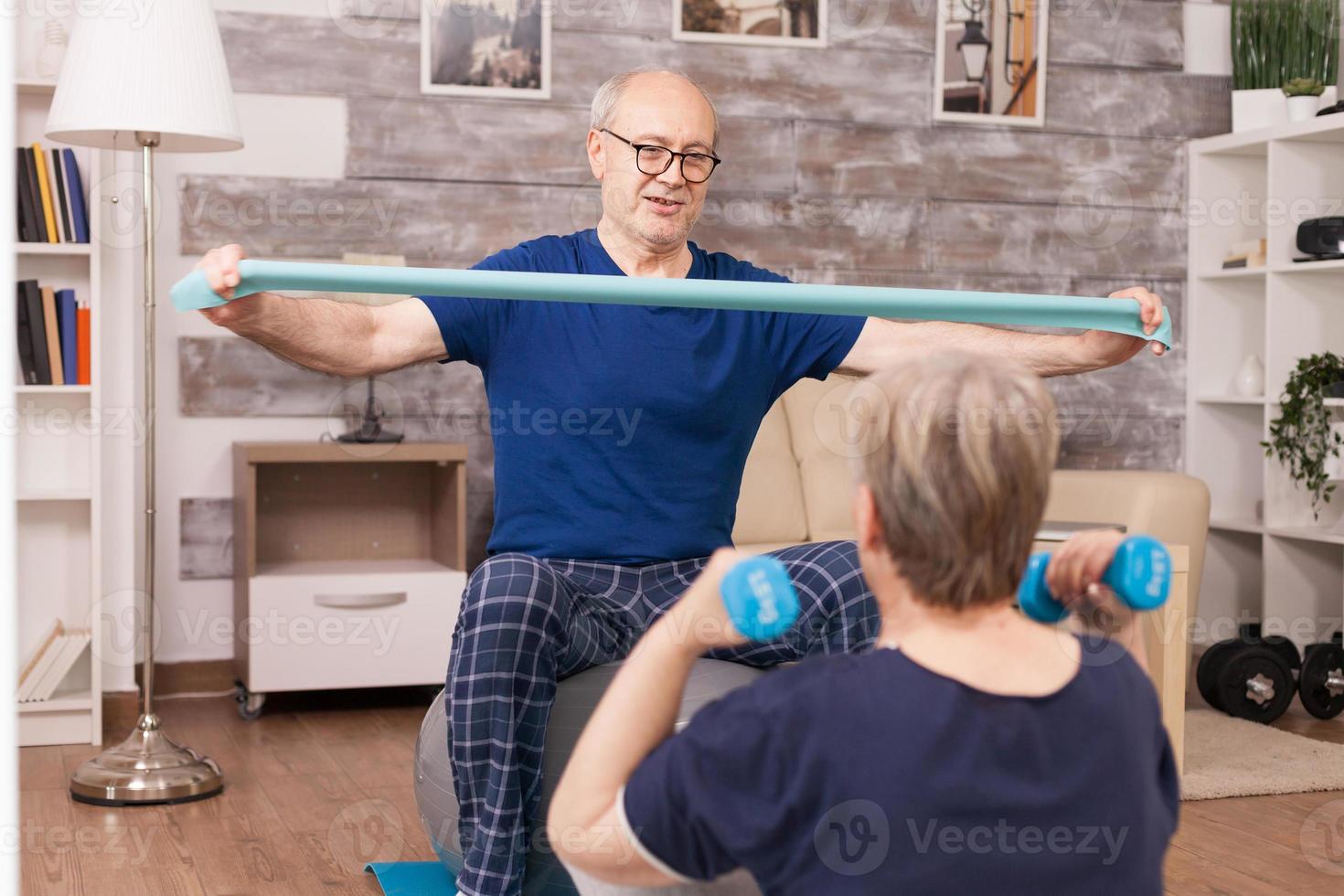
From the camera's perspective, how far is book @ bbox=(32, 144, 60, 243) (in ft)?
10.9

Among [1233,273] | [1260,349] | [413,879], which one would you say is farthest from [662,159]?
[1260,349]

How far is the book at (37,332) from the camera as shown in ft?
10.9

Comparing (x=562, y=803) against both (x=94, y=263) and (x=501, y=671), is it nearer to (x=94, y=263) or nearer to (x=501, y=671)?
(x=501, y=671)

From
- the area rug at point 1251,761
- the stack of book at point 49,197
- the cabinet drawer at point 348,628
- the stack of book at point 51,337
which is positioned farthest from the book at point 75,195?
the area rug at point 1251,761

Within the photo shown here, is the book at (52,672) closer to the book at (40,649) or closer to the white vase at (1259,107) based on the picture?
the book at (40,649)

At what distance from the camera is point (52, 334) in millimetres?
3352

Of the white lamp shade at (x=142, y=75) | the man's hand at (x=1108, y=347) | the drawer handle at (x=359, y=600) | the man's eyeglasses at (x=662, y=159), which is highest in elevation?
the white lamp shade at (x=142, y=75)

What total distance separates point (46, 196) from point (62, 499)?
A: 0.72 m

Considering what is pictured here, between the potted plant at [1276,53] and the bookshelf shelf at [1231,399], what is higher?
the potted plant at [1276,53]

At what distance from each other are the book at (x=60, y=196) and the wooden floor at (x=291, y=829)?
122 centimetres

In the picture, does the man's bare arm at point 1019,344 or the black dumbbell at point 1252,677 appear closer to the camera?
the man's bare arm at point 1019,344

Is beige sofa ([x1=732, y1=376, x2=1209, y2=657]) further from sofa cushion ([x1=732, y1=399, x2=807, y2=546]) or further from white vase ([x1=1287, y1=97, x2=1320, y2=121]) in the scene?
white vase ([x1=1287, y1=97, x2=1320, y2=121])

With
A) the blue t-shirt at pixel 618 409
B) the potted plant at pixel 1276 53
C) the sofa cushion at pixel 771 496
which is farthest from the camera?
the potted plant at pixel 1276 53

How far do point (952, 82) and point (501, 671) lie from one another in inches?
119
